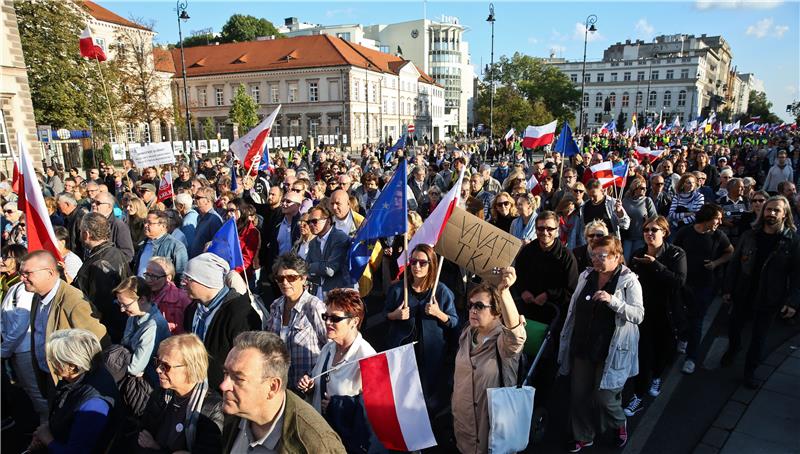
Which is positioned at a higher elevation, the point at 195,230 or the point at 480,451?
the point at 195,230

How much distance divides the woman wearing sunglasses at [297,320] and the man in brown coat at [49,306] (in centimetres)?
135

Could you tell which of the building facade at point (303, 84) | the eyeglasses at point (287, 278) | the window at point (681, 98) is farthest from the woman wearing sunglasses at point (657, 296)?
the window at point (681, 98)

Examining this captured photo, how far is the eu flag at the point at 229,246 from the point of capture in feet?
16.0

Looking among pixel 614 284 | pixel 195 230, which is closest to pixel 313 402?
pixel 614 284

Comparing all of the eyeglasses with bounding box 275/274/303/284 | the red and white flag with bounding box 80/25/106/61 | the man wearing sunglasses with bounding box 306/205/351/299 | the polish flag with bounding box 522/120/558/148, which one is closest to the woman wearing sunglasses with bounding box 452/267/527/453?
the eyeglasses with bounding box 275/274/303/284

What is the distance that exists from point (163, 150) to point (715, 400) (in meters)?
9.90

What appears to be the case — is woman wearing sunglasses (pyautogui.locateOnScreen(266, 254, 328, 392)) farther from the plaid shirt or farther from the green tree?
the green tree

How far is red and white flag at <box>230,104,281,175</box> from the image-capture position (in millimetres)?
9398

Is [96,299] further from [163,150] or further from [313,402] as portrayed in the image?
[163,150]

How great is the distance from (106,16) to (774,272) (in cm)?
5497

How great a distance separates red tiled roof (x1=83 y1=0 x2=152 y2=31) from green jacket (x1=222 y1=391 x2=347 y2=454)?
47579 millimetres

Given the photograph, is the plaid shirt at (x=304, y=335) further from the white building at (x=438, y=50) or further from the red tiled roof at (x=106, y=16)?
the white building at (x=438, y=50)

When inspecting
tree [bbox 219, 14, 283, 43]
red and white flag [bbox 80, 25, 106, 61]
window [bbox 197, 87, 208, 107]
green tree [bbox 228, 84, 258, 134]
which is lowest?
green tree [bbox 228, 84, 258, 134]

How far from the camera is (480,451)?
3.35 meters
